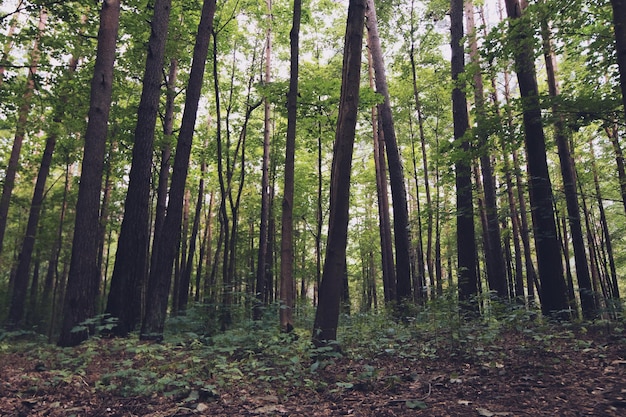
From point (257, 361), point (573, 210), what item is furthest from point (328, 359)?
point (573, 210)

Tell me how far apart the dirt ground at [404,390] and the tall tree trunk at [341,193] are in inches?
29.0

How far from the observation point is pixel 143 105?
9141 mm

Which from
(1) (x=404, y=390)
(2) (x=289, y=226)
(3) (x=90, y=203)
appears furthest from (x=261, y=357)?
(3) (x=90, y=203)

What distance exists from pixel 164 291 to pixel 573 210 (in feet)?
34.6

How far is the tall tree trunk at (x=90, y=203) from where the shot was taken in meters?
7.12

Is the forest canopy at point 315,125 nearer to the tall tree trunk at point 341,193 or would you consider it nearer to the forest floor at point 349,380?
the tall tree trunk at point 341,193

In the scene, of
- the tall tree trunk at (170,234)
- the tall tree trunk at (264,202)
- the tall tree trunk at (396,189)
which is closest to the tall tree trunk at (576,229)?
the tall tree trunk at (396,189)

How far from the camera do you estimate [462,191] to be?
29.9 feet

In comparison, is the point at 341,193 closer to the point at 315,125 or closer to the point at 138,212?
the point at 138,212

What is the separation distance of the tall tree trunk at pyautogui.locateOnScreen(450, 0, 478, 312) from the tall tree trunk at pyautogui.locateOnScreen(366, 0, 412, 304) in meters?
1.76

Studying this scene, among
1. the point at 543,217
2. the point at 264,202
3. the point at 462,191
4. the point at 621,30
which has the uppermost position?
the point at 264,202

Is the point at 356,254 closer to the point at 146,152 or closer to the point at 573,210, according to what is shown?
the point at 573,210

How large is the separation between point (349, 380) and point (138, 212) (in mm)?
6603

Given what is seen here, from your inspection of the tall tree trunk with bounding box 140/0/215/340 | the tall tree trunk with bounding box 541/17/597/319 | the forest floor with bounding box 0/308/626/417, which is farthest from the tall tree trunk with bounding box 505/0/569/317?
the tall tree trunk with bounding box 140/0/215/340
